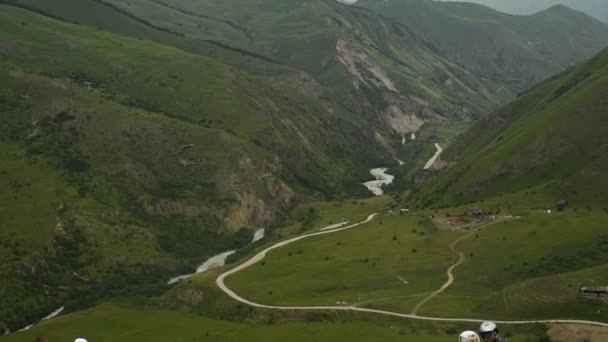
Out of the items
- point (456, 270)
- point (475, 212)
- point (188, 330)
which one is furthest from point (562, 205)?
point (188, 330)

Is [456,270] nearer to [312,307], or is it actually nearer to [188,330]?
[312,307]

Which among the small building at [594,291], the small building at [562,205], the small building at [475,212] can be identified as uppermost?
the small building at [594,291]

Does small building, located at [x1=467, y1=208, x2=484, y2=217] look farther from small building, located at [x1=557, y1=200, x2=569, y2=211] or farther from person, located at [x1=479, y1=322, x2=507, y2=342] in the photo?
person, located at [x1=479, y1=322, x2=507, y2=342]

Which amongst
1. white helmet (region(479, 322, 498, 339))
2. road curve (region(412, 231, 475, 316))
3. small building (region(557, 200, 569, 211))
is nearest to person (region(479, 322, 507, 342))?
white helmet (region(479, 322, 498, 339))

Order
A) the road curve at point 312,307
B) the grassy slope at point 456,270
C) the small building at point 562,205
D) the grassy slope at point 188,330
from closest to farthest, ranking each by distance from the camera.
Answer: the road curve at point 312,307
the grassy slope at point 188,330
the grassy slope at point 456,270
the small building at point 562,205

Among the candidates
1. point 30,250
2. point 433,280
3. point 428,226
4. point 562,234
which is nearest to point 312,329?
point 433,280

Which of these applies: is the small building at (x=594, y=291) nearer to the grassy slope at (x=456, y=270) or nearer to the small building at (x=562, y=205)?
the grassy slope at (x=456, y=270)

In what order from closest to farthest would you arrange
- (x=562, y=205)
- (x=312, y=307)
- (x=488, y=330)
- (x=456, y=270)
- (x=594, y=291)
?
(x=488, y=330) → (x=594, y=291) → (x=312, y=307) → (x=456, y=270) → (x=562, y=205)

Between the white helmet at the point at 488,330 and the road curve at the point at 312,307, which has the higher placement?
the white helmet at the point at 488,330

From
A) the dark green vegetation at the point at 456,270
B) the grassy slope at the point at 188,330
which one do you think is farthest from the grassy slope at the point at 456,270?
the grassy slope at the point at 188,330

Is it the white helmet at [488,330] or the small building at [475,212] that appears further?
the small building at [475,212]
